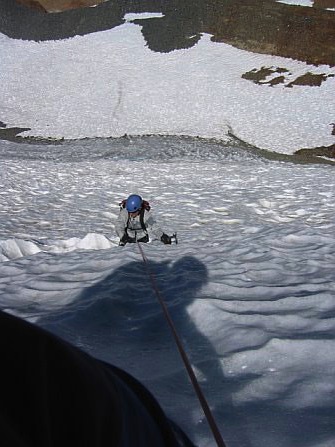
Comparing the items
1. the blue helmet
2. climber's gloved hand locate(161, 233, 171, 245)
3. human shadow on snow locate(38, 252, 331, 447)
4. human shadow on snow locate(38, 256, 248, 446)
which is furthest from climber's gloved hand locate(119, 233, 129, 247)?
human shadow on snow locate(38, 256, 248, 446)

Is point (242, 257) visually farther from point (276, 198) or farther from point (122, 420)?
point (276, 198)

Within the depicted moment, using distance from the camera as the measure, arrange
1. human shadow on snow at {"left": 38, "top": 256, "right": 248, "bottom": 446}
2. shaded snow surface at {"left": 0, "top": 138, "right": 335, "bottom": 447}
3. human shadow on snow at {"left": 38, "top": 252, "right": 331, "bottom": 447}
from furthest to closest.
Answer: human shadow on snow at {"left": 38, "top": 256, "right": 248, "bottom": 446}, shaded snow surface at {"left": 0, "top": 138, "right": 335, "bottom": 447}, human shadow on snow at {"left": 38, "top": 252, "right": 331, "bottom": 447}

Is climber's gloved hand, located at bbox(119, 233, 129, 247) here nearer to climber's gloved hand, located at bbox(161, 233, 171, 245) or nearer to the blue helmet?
the blue helmet

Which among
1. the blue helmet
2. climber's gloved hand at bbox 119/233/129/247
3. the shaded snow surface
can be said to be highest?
the blue helmet

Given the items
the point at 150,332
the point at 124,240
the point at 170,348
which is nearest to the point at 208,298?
the point at 150,332

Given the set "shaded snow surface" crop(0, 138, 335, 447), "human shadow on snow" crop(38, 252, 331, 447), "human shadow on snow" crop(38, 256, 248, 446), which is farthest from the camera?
"human shadow on snow" crop(38, 256, 248, 446)

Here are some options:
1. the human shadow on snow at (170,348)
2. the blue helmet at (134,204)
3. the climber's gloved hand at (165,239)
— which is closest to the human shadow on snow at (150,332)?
the human shadow on snow at (170,348)

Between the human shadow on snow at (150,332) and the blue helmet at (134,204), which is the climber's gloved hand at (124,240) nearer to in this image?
the blue helmet at (134,204)

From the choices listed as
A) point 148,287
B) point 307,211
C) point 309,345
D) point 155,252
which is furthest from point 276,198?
point 309,345

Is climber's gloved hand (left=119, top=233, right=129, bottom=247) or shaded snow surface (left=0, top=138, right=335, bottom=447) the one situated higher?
Result: shaded snow surface (left=0, top=138, right=335, bottom=447)

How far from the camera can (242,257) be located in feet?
17.1

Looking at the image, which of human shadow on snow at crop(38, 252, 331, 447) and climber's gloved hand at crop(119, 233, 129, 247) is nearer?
human shadow on snow at crop(38, 252, 331, 447)

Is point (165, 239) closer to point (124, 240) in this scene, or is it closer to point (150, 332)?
point (124, 240)

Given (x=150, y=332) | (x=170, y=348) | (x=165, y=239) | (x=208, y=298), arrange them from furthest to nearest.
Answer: (x=165, y=239) < (x=208, y=298) < (x=150, y=332) < (x=170, y=348)
